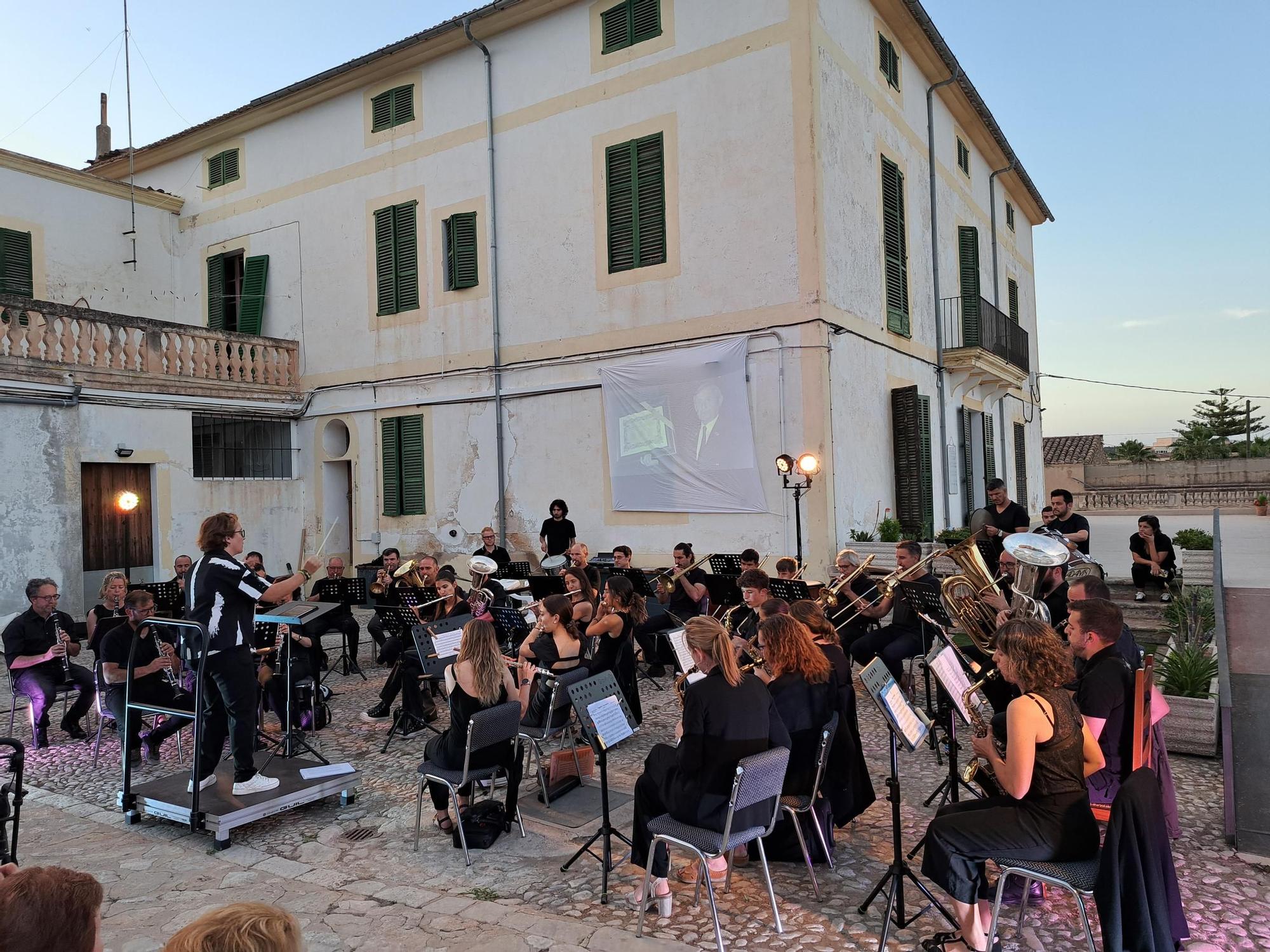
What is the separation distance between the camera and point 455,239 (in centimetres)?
1547

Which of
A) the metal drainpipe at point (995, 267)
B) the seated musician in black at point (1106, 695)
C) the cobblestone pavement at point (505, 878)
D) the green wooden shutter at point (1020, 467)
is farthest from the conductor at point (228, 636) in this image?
the green wooden shutter at point (1020, 467)

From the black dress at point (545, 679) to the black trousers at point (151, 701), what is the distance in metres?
2.45

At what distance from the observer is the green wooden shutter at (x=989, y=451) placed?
1853cm

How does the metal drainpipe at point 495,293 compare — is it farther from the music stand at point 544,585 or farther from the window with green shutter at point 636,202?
the music stand at point 544,585

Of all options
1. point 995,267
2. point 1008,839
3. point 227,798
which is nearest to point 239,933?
point 1008,839

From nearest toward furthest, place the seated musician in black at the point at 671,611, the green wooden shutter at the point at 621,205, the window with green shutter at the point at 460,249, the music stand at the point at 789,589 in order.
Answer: the music stand at the point at 789,589 → the seated musician in black at the point at 671,611 → the green wooden shutter at the point at 621,205 → the window with green shutter at the point at 460,249

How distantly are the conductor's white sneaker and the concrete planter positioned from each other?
417 inches

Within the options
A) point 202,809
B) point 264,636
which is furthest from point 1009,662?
point 264,636

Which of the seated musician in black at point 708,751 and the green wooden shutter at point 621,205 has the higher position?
the green wooden shutter at point 621,205

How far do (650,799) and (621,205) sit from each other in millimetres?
10766

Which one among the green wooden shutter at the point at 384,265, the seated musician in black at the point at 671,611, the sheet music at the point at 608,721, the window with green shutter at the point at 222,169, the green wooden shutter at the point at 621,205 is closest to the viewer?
the sheet music at the point at 608,721

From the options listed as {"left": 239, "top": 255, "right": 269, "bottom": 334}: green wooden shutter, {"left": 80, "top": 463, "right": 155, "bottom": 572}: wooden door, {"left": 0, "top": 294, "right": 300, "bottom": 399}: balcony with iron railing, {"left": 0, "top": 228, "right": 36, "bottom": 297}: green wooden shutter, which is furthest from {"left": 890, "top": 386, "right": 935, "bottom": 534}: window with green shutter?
{"left": 0, "top": 228, "right": 36, "bottom": 297}: green wooden shutter

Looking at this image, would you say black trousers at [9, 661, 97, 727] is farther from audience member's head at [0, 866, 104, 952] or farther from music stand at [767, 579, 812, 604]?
audience member's head at [0, 866, 104, 952]

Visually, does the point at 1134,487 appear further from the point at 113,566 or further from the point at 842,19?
the point at 113,566
